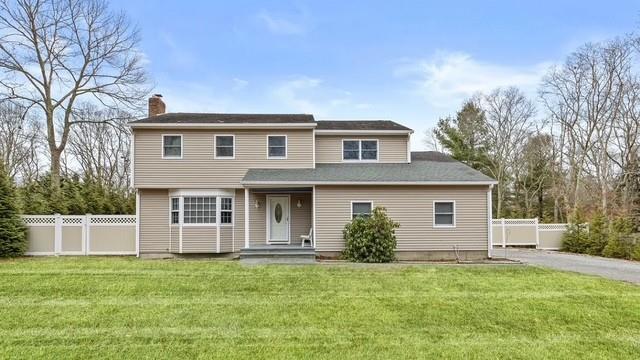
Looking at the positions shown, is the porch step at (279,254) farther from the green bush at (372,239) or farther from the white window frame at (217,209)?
the white window frame at (217,209)

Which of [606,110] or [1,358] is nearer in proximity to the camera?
[1,358]

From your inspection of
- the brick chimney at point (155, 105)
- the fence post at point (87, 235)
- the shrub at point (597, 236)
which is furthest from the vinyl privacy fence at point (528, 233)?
the fence post at point (87, 235)

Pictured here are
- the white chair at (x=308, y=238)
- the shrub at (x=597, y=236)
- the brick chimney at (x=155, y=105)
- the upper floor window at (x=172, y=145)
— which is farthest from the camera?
the brick chimney at (x=155, y=105)

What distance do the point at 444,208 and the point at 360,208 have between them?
311 cm

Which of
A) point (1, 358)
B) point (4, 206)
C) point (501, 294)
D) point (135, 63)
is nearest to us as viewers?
point (1, 358)

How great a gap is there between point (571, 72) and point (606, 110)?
344cm

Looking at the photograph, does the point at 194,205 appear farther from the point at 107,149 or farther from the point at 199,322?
the point at 107,149

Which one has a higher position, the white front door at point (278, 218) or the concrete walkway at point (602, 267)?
the white front door at point (278, 218)

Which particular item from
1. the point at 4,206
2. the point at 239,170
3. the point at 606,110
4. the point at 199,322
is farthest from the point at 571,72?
the point at 4,206

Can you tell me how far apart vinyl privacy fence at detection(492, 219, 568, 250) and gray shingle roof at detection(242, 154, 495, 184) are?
6221 mm

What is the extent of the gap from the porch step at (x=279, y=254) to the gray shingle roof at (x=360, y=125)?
5.56 metres

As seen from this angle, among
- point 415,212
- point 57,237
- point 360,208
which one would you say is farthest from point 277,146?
point 57,237

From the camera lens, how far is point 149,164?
53.8ft

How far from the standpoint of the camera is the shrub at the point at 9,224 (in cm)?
1521
